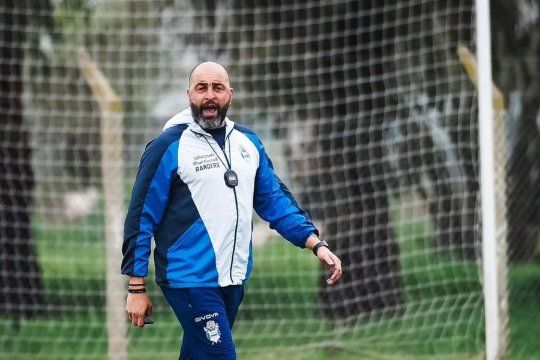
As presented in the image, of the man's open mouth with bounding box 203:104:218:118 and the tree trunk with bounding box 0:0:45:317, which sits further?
the tree trunk with bounding box 0:0:45:317

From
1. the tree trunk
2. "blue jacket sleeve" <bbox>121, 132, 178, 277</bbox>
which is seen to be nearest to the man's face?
"blue jacket sleeve" <bbox>121, 132, 178, 277</bbox>

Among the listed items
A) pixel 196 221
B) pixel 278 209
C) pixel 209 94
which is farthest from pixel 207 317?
pixel 209 94

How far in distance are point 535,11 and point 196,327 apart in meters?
9.68

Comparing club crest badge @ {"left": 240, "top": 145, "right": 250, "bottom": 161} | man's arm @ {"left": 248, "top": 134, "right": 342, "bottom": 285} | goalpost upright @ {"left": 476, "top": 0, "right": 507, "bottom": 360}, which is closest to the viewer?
club crest badge @ {"left": 240, "top": 145, "right": 250, "bottom": 161}

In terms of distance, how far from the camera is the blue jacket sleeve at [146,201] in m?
4.53

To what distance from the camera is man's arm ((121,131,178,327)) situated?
178 inches

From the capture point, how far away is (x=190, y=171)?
15.1ft

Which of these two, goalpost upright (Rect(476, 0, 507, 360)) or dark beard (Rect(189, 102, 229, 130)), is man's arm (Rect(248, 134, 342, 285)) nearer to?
dark beard (Rect(189, 102, 229, 130))

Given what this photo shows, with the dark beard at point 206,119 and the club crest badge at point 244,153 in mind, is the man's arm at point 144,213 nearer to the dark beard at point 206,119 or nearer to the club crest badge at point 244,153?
the dark beard at point 206,119

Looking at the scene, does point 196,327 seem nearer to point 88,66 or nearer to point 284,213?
point 284,213

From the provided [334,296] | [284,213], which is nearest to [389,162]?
[334,296]

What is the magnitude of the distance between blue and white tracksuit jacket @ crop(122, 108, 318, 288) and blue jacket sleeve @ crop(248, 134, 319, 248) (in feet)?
0.65

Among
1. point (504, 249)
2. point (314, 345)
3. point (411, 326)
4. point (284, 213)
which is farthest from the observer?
point (411, 326)

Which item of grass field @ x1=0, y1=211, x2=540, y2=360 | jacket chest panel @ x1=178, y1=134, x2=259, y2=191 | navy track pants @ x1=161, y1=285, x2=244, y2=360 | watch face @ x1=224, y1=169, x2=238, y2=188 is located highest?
jacket chest panel @ x1=178, y1=134, x2=259, y2=191
